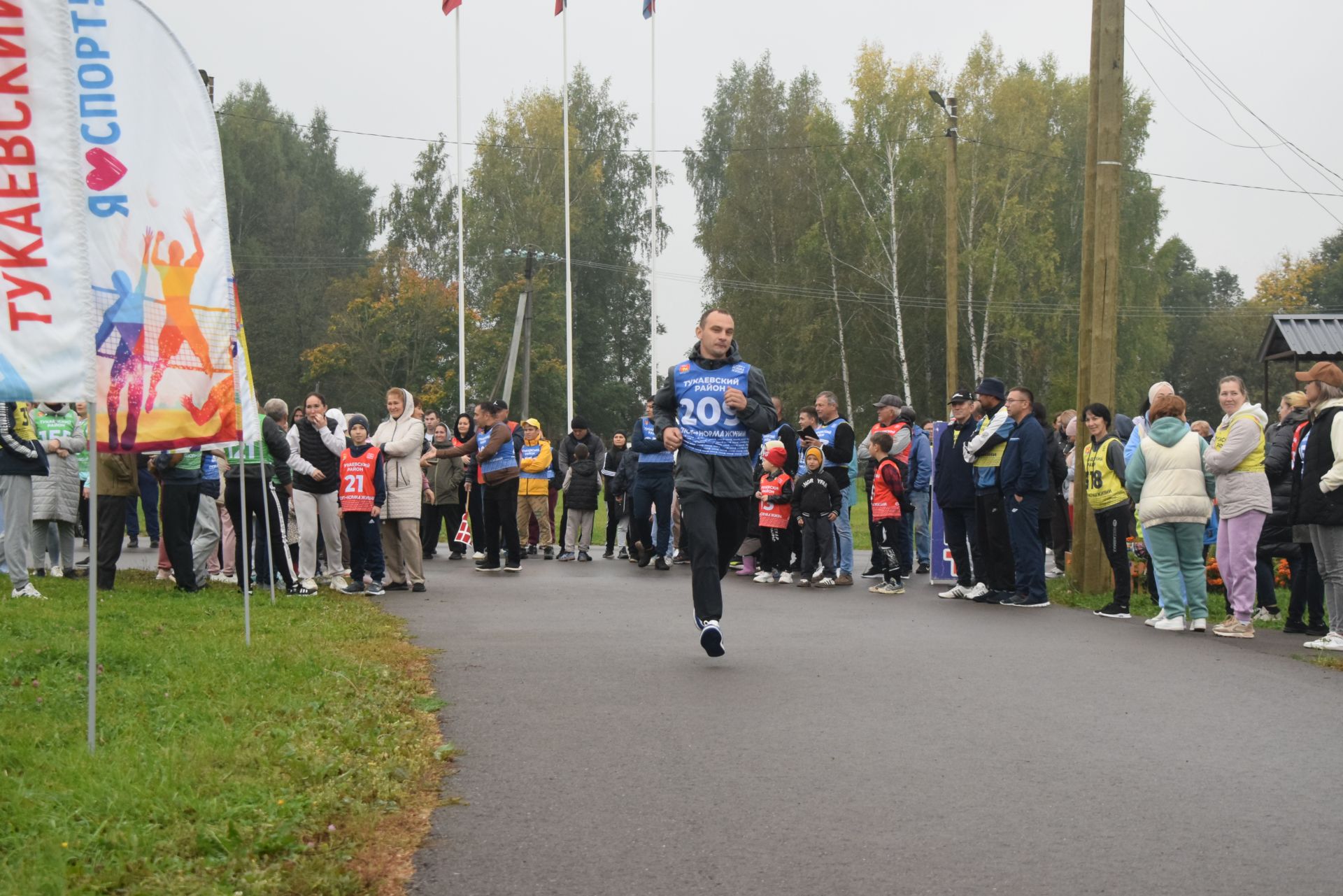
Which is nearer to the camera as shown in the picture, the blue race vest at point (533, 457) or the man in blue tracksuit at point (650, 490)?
the man in blue tracksuit at point (650, 490)

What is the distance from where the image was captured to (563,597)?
45.9 ft

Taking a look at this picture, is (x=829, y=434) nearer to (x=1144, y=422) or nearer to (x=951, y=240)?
(x=1144, y=422)

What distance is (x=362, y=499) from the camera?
1458 cm

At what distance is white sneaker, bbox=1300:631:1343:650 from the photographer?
33.1ft

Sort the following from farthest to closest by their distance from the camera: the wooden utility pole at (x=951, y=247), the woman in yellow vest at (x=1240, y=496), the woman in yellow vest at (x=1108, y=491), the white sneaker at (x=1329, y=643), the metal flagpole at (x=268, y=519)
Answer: the wooden utility pole at (x=951, y=247) → the woman in yellow vest at (x=1108, y=491) → the metal flagpole at (x=268, y=519) → the woman in yellow vest at (x=1240, y=496) → the white sneaker at (x=1329, y=643)

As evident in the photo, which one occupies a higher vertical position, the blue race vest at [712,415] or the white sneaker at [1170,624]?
the blue race vest at [712,415]

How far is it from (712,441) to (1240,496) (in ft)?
14.8

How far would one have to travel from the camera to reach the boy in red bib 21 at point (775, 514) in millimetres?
16297

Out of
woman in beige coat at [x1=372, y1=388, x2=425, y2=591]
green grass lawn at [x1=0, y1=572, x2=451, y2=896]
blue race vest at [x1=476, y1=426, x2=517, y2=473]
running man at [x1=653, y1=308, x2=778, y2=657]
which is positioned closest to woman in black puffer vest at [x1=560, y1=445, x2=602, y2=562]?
blue race vest at [x1=476, y1=426, x2=517, y2=473]

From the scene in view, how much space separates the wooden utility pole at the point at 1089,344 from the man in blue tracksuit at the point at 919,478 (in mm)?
2282

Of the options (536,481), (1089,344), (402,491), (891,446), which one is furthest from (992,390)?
(536,481)

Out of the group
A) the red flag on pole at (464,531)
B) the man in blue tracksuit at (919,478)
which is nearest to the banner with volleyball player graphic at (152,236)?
the man in blue tracksuit at (919,478)

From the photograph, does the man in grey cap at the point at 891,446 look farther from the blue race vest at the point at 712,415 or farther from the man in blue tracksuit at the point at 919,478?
the blue race vest at the point at 712,415

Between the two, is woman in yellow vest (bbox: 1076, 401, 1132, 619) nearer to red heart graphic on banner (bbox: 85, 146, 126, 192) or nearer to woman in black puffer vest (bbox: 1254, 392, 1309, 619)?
woman in black puffer vest (bbox: 1254, 392, 1309, 619)
